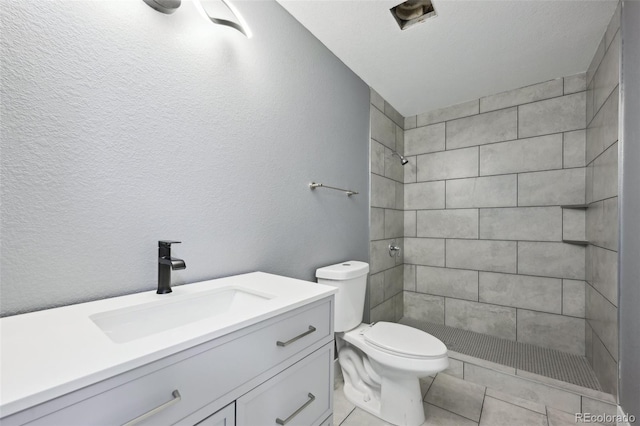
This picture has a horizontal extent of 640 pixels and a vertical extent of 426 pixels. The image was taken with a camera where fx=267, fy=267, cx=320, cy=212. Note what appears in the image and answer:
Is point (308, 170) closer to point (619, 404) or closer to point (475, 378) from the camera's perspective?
point (475, 378)

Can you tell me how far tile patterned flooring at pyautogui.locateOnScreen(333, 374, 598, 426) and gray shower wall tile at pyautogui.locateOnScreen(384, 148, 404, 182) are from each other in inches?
69.3

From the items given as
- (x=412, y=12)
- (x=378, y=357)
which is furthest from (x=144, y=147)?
(x=412, y=12)

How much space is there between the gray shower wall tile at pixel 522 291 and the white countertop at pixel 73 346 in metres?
2.24

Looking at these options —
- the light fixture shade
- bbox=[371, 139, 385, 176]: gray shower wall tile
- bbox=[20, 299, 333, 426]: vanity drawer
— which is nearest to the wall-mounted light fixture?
the light fixture shade

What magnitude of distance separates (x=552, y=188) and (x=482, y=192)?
488mm

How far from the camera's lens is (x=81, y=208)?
0.83 meters

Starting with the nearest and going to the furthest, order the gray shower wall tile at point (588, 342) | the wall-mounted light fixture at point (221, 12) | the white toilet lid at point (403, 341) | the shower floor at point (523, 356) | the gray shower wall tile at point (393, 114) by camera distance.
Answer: the wall-mounted light fixture at point (221, 12), the white toilet lid at point (403, 341), the shower floor at point (523, 356), the gray shower wall tile at point (588, 342), the gray shower wall tile at point (393, 114)

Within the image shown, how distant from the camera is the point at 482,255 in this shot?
2.45 m

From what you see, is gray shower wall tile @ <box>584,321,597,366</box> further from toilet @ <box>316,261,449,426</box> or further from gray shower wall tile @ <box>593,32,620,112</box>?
gray shower wall tile @ <box>593,32,620,112</box>

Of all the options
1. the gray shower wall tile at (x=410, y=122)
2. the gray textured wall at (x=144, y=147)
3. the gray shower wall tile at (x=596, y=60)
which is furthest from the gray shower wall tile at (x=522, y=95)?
the gray textured wall at (x=144, y=147)

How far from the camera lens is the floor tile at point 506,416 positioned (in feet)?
5.08

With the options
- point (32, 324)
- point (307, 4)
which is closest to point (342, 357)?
point (32, 324)

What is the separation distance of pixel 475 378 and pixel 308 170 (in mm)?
1879

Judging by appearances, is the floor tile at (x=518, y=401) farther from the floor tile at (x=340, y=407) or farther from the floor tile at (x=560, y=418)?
the floor tile at (x=340, y=407)
